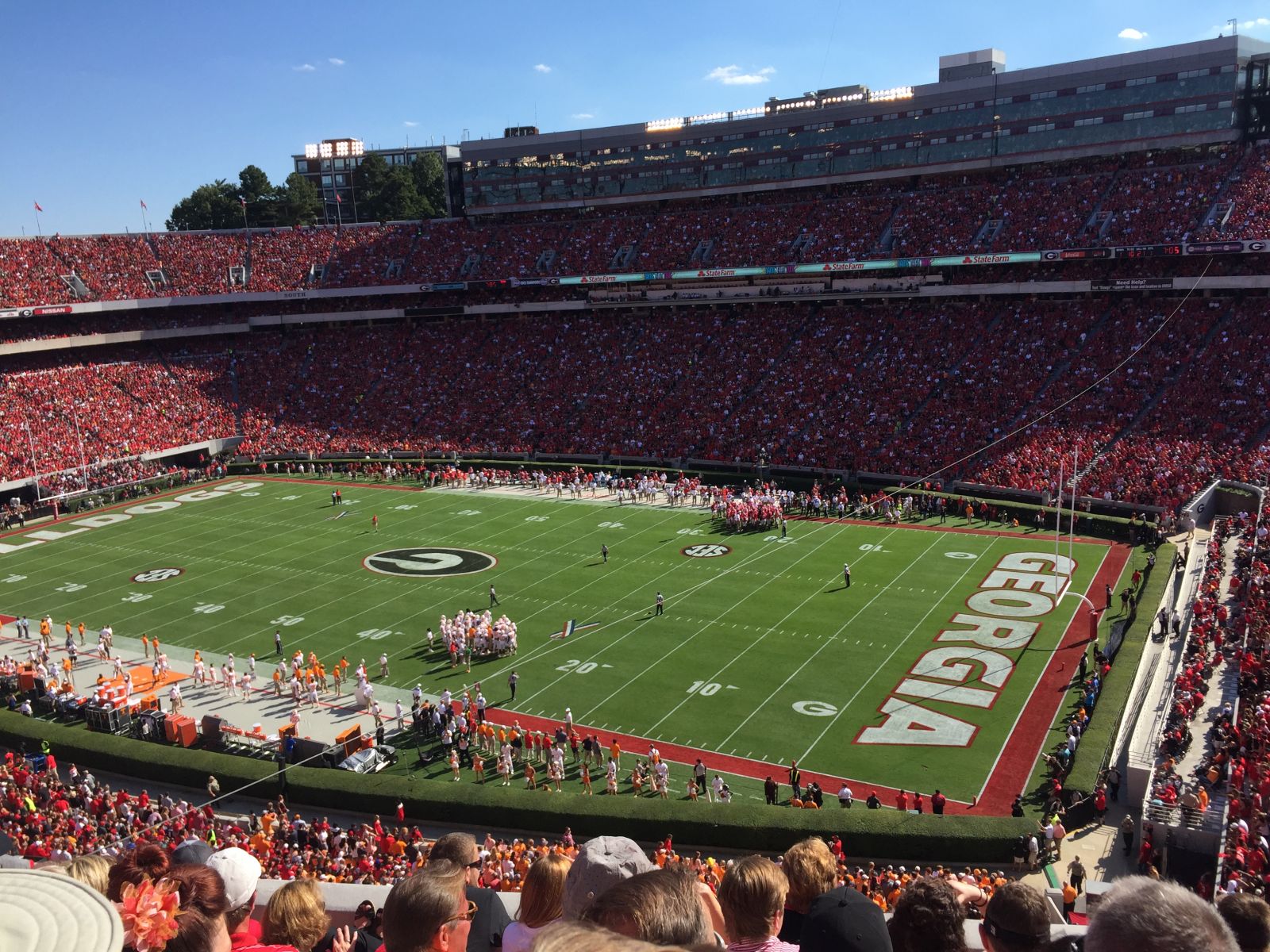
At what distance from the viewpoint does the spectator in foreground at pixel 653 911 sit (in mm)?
2561

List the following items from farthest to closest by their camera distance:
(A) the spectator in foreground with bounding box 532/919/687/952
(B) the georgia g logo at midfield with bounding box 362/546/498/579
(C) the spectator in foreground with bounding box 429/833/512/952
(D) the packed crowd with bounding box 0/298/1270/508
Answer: (D) the packed crowd with bounding box 0/298/1270/508
(B) the georgia g logo at midfield with bounding box 362/546/498/579
(C) the spectator in foreground with bounding box 429/833/512/952
(A) the spectator in foreground with bounding box 532/919/687/952

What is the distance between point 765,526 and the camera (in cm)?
3838

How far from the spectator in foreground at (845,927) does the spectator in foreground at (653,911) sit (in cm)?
107

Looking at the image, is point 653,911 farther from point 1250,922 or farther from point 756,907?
point 1250,922

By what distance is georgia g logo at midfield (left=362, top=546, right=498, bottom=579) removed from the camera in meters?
34.4

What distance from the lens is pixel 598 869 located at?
12.6ft

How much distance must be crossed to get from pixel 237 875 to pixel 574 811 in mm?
14670

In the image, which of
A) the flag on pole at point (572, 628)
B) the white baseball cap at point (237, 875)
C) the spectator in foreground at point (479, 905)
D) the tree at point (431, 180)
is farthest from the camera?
the tree at point (431, 180)

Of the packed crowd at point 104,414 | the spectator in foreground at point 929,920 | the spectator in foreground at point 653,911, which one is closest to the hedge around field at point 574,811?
the spectator in foreground at point 929,920

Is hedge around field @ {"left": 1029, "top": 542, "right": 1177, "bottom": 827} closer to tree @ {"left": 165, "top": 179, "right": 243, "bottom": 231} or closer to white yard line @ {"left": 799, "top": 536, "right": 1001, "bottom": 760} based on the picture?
white yard line @ {"left": 799, "top": 536, "right": 1001, "bottom": 760}

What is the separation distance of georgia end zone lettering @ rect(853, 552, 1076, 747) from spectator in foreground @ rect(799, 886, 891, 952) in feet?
61.4

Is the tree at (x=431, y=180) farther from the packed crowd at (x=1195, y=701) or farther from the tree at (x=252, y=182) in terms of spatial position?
the packed crowd at (x=1195, y=701)

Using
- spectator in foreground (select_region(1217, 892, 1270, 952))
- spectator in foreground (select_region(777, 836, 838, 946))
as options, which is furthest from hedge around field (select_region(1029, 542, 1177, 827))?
spectator in foreground (select_region(777, 836, 838, 946))

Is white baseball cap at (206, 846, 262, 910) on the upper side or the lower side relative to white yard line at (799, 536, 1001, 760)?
upper
